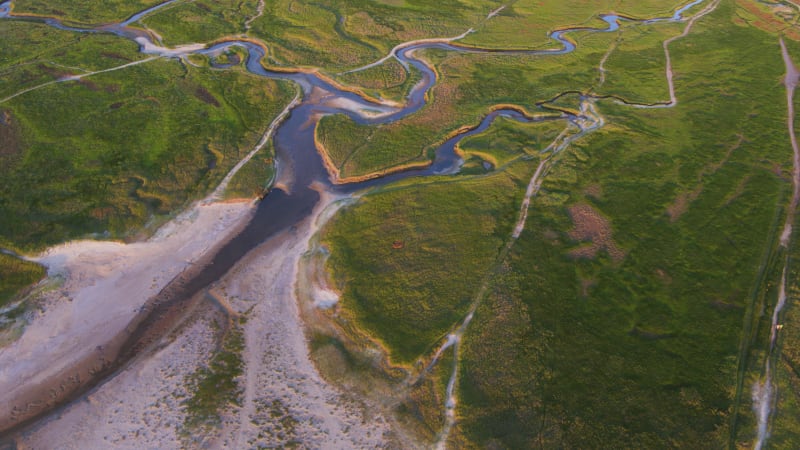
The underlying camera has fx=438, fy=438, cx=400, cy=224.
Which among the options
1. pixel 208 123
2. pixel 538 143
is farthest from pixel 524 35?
pixel 208 123

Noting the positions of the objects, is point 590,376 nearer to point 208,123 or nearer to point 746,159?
point 746,159

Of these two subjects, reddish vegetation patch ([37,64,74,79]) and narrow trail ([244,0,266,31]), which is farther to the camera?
narrow trail ([244,0,266,31])

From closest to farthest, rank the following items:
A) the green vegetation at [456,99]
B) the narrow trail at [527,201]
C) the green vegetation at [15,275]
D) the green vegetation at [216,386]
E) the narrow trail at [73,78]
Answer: the green vegetation at [216,386]
the narrow trail at [527,201]
the green vegetation at [15,275]
the green vegetation at [456,99]
the narrow trail at [73,78]

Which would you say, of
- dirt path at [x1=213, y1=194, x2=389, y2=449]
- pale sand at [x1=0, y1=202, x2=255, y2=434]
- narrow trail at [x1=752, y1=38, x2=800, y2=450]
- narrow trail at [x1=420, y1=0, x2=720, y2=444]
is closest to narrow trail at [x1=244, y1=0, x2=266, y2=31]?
pale sand at [x1=0, y1=202, x2=255, y2=434]

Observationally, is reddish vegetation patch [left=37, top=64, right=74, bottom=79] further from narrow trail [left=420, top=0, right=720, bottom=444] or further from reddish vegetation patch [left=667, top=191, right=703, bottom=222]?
reddish vegetation patch [left=667, top=191, right=703, bottom=222]

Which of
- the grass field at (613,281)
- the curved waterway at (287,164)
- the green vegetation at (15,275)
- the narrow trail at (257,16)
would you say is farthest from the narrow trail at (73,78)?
the grass field at (613,281)

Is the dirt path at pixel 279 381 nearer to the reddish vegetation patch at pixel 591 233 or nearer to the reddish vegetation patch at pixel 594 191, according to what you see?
the reddish vegetation patch at pixel 591 233

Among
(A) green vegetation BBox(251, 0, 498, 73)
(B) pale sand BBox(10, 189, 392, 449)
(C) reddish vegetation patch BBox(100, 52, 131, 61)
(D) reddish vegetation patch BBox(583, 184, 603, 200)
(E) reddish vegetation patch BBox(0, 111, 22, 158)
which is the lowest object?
(B) pale sand BBox(10, 189, 392, 449)
